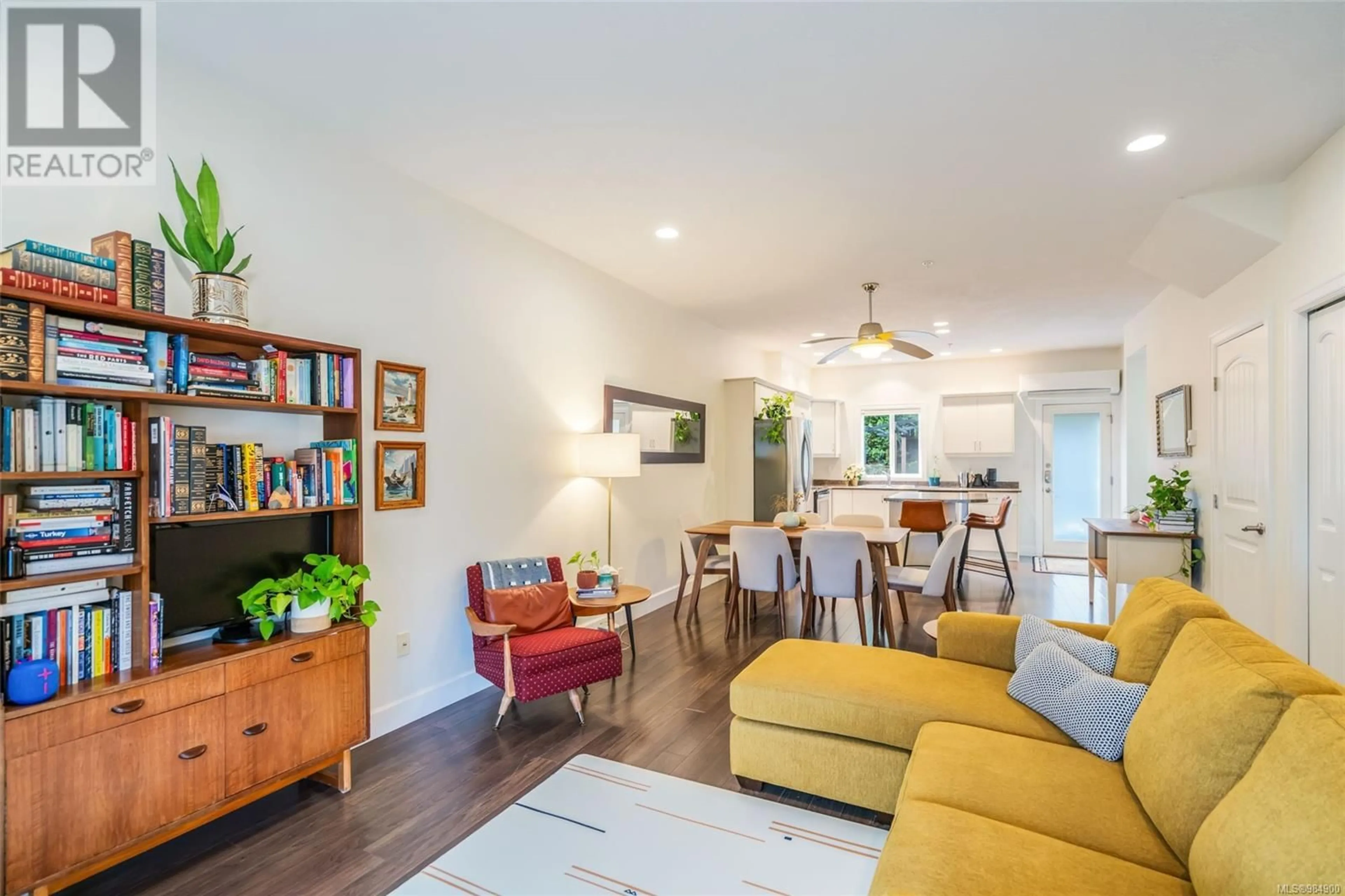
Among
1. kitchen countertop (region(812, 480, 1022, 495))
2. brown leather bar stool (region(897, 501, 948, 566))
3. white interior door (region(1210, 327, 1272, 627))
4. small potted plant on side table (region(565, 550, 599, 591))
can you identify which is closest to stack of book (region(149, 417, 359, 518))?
small potted plant on side table (region(565, 550, 599, 591))

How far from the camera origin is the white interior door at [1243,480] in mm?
3406

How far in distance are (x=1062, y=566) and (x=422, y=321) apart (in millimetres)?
7874

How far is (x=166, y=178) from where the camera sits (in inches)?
89.6

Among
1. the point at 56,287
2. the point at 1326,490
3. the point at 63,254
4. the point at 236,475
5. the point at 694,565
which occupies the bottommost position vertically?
the point at 694,565

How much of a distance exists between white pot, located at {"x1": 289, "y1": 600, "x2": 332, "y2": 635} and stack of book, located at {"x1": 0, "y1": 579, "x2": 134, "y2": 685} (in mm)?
485

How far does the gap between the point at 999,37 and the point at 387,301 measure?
110 inches

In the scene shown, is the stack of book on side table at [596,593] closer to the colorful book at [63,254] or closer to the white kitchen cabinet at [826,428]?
the colorful book at [63,254]

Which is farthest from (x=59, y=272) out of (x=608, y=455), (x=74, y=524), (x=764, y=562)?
(x=764, y=562)

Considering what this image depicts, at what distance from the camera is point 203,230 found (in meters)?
2.18

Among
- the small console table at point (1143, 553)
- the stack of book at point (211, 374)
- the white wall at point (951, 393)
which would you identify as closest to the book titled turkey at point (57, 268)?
the stack of book at point (211, 374)

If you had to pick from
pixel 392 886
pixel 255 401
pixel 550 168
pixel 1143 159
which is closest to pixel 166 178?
pixel 255 401

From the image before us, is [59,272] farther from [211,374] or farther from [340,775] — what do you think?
[340,775]

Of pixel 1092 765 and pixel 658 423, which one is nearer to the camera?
pixel 1092 765

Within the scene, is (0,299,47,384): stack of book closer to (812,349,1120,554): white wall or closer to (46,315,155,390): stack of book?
(46,315,155,390): stack of book
